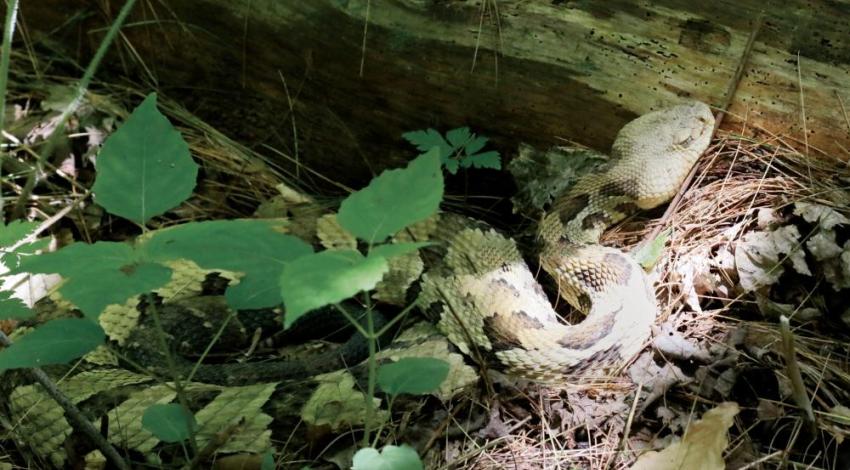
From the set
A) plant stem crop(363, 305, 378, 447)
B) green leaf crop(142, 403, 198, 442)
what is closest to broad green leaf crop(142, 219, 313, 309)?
plant stem crop(363, 305, 378, 447)

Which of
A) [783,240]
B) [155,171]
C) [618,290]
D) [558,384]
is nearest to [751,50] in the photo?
[783,240]

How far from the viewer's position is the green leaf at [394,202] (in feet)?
5.62

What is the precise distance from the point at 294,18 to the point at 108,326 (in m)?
1.63

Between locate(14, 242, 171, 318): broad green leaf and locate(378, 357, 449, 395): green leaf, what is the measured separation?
0.59m

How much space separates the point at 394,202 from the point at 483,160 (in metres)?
1.87

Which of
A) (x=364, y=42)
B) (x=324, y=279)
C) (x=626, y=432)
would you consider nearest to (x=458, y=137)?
(x=364, y=42)

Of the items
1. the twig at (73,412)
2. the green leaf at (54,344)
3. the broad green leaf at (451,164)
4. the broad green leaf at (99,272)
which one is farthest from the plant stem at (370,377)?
the broad green leaf at (451,164)

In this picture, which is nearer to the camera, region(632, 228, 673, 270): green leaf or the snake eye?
region(632, 228, 673, 270): green leaf

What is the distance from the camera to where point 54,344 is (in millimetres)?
1931

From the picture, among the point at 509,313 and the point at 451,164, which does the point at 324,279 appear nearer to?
the point at 509,313

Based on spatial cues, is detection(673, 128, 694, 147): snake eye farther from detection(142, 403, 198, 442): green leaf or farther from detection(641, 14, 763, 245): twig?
detection(142, 403, 198, 442): green leaf

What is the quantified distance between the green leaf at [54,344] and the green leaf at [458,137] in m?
1.98

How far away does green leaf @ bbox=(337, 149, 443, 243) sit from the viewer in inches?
67.4

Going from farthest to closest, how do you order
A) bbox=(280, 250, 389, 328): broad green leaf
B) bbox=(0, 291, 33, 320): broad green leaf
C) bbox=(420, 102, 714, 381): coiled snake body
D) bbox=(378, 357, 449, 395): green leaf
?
bbox=(420, 102, 714, 381): coiled snake body
bbox=(0, 291, 33, 320): broad green leaf
bbox=(378, 357, 449, 395): green leaf
bbox=(280, 250, 389, 328): broad green leaf
